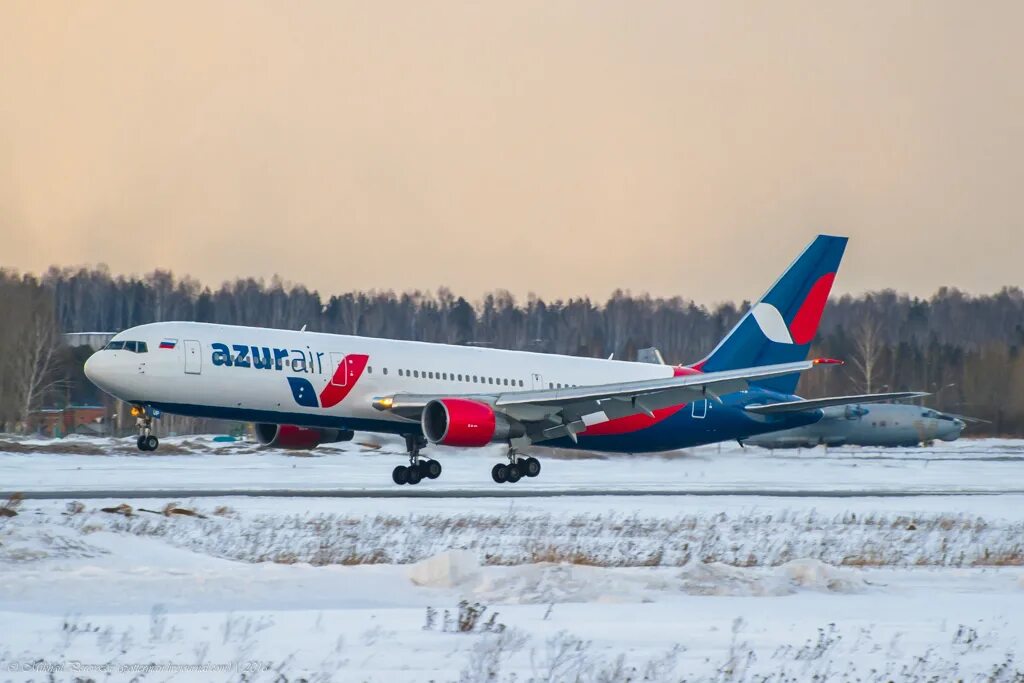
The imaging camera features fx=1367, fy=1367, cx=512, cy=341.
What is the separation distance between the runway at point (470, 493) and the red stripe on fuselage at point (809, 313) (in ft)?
22.5

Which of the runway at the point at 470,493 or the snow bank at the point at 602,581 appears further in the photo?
the runway at the point at 470,493

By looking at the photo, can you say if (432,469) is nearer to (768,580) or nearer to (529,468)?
(529,468)

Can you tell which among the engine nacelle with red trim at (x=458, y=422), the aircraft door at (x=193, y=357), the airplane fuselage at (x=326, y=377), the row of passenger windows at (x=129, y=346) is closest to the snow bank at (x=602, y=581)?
the engine nacelle with red trim at (x=458, y=422)

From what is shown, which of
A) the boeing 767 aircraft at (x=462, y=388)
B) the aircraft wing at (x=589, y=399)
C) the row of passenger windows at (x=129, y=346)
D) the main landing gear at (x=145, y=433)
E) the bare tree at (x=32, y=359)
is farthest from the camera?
the bare tree at (x=32, y=359)

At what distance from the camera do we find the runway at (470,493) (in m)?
32.3

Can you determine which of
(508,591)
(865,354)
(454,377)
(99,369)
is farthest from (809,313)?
(865,354)

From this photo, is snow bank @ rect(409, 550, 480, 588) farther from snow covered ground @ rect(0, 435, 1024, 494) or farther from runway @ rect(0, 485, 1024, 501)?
snow covered ground @ rect(0, 435, 1024, 494)

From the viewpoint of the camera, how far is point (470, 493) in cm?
3462

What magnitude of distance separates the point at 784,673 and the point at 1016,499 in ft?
85.0

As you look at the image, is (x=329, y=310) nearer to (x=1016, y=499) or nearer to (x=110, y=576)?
(x=1016, y=499)

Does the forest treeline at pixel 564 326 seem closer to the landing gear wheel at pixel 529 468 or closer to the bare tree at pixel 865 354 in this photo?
the bare tree at pixel 865 354

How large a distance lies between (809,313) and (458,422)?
48.0 feet

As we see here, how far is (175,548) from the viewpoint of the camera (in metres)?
19.8

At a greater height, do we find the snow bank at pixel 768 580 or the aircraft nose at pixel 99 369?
the aircraft nose at pixel 99 369
